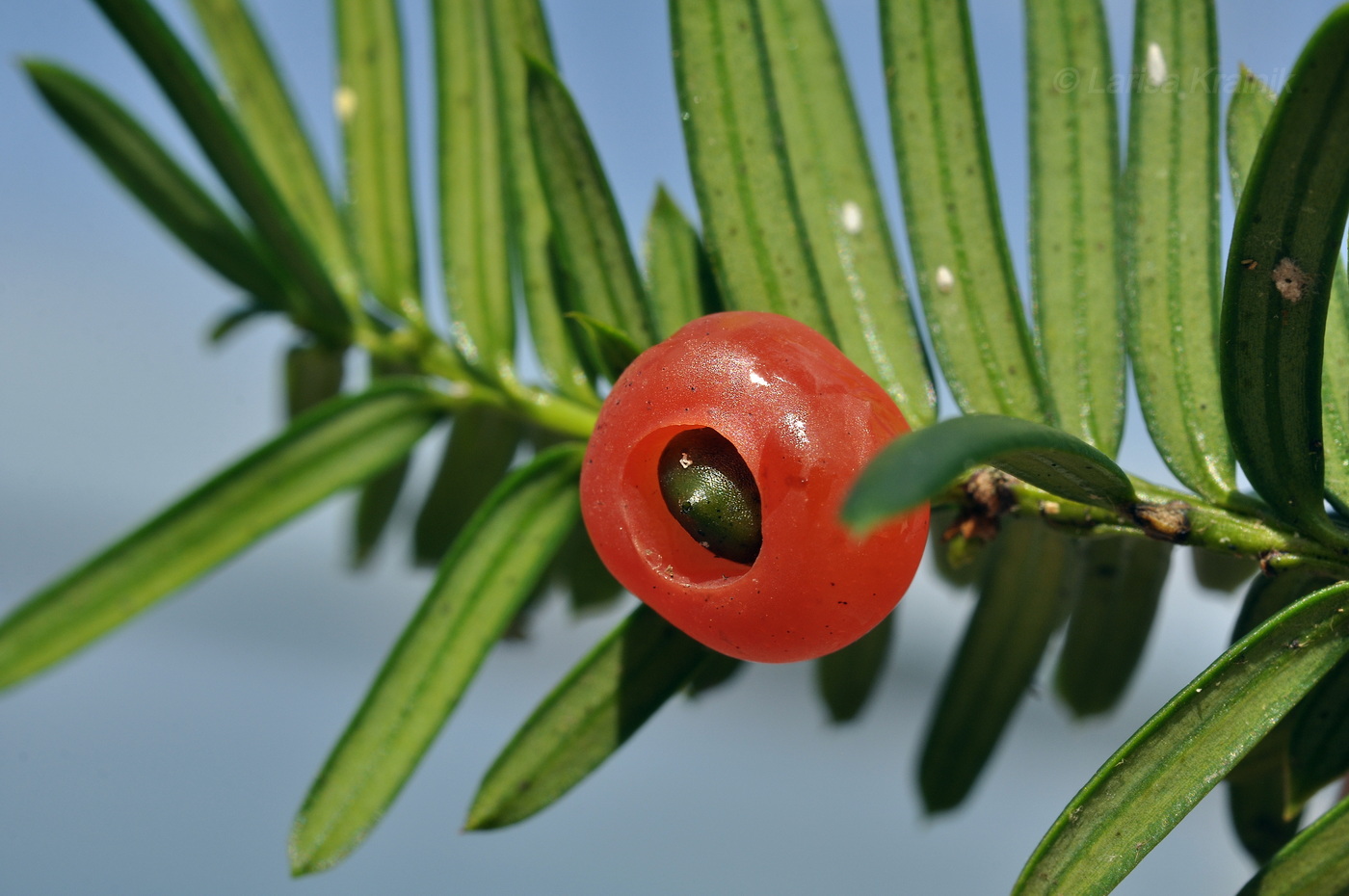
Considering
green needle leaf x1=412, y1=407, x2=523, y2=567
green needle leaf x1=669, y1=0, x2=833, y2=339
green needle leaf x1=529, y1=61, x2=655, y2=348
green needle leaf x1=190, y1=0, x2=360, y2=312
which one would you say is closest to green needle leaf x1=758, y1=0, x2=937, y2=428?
green needle leaf x1=669, y1=0, x2=833, y2=339

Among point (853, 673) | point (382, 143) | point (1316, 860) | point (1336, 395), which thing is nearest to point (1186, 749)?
point (1316, 860)

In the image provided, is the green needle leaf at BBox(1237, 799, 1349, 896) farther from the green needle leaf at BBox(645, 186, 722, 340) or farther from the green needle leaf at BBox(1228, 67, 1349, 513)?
the green needle leaf at BBox(645, 186, 722, 340)

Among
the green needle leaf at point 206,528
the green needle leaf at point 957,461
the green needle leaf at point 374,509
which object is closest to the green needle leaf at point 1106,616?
the green needle leaf at point 957,461

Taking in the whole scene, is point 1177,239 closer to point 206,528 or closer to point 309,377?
point 206,528

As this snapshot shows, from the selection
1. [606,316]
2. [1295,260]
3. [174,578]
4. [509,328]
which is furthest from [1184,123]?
[174,578]

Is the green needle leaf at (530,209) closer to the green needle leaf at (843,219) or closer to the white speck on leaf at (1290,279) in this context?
the green needle leaf at (843,219)

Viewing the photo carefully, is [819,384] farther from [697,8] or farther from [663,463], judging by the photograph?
[697,8]
